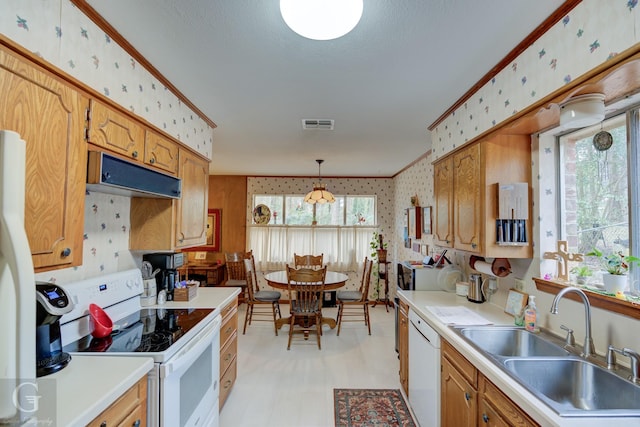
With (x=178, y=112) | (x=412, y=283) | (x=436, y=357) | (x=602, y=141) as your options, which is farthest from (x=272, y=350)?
(x=602, y=141)

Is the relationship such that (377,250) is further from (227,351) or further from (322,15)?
(322,15)

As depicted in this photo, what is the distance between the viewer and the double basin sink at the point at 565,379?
1.14 meters

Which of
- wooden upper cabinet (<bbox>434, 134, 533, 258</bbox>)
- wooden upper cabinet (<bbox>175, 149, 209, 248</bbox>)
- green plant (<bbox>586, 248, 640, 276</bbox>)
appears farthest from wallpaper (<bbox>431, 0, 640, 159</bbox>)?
wooden upper cabinet (<bbox>175, 149, 209, 248</bbox>)

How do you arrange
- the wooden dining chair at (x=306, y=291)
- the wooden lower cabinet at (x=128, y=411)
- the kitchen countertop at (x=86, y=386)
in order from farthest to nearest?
1. the wooden dining chair at (x=306, y=291)
2. the wooden lower cabinet at (x=128, y=411)
3. the kitchen countertop at (x=86, y=386)

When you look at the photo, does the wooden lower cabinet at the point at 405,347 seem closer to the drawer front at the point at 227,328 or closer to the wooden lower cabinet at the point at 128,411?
the drawer front at the point at 227,328

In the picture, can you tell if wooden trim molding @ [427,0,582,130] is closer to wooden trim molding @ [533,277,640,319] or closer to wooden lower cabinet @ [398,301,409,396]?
wooden trim molding @ [533,277,640,319]

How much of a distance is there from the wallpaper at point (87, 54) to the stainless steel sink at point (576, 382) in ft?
7.53

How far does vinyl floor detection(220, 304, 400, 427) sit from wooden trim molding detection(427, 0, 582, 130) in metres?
2.59

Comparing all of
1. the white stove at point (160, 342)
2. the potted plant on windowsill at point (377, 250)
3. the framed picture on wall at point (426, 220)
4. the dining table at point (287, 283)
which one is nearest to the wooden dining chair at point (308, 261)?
the dining table at point (287, 283)

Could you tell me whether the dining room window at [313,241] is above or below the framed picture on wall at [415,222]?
below

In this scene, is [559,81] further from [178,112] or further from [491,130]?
[178,112]

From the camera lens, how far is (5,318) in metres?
0.81

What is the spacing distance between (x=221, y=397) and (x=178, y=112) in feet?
7.39

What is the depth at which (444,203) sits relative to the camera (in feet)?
8.63
